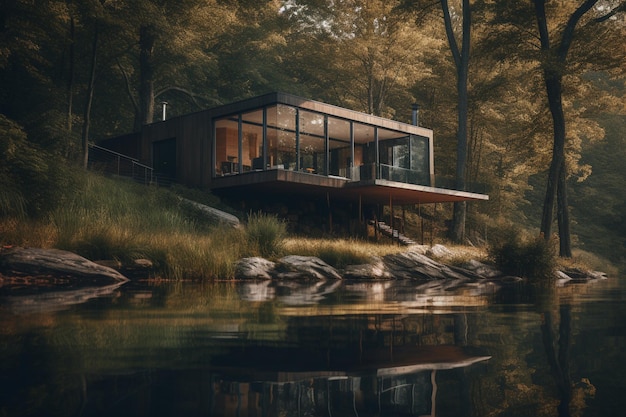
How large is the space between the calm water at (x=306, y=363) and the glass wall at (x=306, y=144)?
19.8 m

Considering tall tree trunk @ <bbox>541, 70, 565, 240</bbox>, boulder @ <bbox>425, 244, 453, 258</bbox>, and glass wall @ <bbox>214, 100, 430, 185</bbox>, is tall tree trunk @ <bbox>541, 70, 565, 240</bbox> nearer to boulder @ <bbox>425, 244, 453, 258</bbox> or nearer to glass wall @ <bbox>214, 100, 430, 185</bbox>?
glass wall @ <bbox>214, 100, 430, 185</bbox>

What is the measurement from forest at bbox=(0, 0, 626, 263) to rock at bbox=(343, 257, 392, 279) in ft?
23.1

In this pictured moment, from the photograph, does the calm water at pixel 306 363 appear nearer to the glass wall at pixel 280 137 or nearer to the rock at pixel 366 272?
the rock at pixel 366 272

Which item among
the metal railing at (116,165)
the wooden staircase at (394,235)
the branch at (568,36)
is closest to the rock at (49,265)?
the metal railing at (116,165)

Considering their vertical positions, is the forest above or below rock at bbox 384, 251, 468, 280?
above

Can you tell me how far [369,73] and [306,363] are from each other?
36.3 metres

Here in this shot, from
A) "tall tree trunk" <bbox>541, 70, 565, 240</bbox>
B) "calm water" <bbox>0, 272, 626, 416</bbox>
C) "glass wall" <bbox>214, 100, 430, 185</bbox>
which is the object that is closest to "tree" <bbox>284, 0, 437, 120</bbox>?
"glass wall" <bbox>214, 100, 430, 185</bbox>

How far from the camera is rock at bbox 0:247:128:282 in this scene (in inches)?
427

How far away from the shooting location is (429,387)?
279 cm

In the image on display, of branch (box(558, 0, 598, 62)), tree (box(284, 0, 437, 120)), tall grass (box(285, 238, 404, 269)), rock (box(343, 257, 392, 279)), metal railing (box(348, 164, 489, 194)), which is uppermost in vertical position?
tree (box(284, 0, 437, 120))

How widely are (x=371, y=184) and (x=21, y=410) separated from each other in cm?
2316

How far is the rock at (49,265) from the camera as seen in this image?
10836mm

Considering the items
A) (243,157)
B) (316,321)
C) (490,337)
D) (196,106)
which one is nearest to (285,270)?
(316,321)

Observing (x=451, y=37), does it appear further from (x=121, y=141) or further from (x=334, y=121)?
(x=121, y=141)
